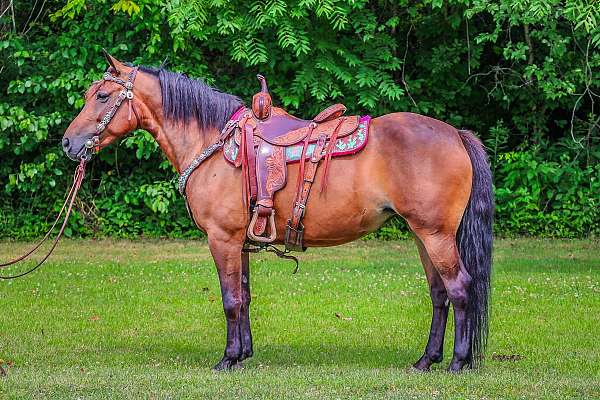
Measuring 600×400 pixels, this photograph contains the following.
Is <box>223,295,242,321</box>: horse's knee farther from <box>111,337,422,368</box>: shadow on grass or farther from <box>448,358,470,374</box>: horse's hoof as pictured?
<box>448,358,470,374</box>: horse's hoof

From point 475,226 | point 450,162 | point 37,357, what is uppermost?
point 450,162

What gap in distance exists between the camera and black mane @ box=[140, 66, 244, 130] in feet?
22.4

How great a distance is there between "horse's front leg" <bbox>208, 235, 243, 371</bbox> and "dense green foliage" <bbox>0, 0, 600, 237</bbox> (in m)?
7.05

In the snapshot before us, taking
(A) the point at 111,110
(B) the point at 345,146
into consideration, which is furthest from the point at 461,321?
(A) the point at 111,110

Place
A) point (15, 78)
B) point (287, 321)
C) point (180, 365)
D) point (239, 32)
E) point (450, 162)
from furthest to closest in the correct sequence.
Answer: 1. point (15, 78)
2. point (239, 32)
3. point (287, 321)
4. point (180, 365)
5. point (450, 162)

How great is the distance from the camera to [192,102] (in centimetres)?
684

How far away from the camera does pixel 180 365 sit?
6.77 metres

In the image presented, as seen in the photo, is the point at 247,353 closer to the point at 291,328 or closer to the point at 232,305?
the point at 232,305

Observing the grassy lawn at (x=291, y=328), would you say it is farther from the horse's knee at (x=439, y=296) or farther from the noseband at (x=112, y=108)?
the noseband at (x=112, y=108)

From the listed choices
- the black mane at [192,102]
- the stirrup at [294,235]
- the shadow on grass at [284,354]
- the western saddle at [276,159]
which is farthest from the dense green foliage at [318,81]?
the stirrup at [294,235]

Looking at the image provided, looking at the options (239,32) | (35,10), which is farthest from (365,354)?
(35,10)

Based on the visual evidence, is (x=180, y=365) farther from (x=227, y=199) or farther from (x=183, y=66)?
(x=183, y=66)

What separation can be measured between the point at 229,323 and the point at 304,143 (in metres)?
1.35

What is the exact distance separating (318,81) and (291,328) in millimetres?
6483
